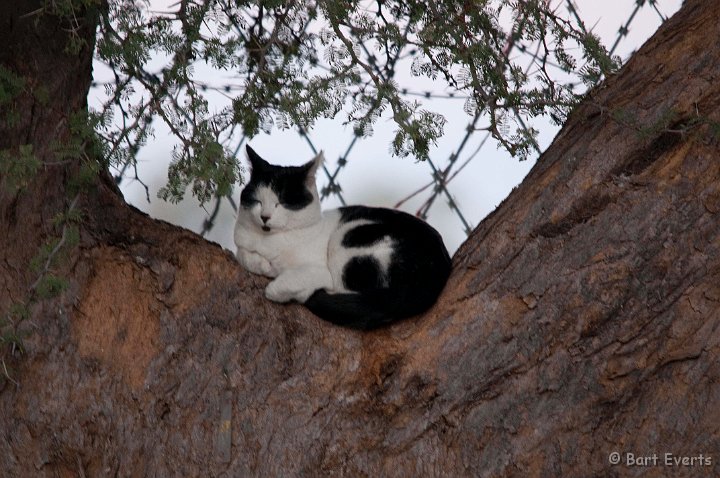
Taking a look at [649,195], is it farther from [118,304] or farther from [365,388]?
[118,304]

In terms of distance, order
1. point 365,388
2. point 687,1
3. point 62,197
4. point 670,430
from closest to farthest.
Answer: point 670,430
point 365,388
point 62,197
point 687,1

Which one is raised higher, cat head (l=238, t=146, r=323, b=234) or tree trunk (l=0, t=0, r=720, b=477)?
cat head (l=238, t=146, r=323, b=234)

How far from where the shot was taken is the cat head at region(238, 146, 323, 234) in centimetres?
311

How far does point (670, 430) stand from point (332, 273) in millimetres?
1169

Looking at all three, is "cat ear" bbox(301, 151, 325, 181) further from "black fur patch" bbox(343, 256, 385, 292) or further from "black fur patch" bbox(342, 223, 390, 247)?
"black fur patch" bbox(343, 256, 385, 292)

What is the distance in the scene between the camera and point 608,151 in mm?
2537

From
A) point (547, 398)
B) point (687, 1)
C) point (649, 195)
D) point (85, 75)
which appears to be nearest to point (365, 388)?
point (547, 398)

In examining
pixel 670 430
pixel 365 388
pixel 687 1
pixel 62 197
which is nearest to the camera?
pixel 670 430

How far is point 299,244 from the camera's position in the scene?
310cm

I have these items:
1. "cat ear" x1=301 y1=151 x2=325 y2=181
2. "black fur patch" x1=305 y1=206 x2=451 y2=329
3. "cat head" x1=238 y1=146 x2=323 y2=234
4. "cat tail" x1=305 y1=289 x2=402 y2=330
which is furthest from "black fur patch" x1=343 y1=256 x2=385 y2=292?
"cat ear" x1=301 y1=151 x2=325 y2=181

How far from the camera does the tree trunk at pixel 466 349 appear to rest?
7.66 feet

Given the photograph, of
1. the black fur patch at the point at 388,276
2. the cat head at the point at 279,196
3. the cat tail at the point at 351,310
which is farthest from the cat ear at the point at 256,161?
the cat tail at the point at 351,310

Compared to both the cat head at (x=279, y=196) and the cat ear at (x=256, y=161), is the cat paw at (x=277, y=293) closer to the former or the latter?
the cat head at (x=279, y=196)

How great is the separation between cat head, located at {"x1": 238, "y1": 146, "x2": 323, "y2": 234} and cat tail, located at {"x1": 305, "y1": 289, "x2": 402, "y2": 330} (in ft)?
1.52
